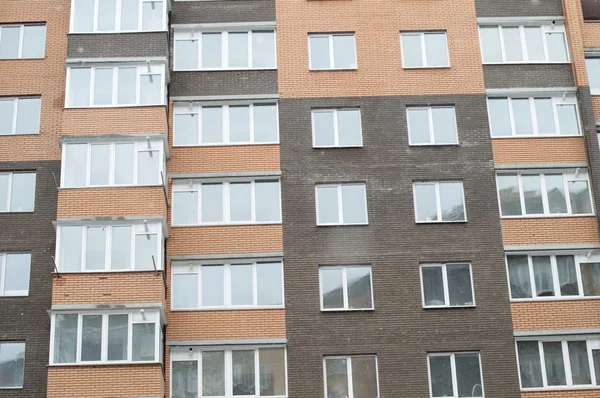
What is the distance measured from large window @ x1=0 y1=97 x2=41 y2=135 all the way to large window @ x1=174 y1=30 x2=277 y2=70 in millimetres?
5005

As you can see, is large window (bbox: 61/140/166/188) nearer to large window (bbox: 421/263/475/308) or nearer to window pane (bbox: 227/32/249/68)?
window pane (bbox: 227/32/249/68)

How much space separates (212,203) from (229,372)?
18.3 feet

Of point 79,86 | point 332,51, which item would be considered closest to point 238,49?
point 332,51

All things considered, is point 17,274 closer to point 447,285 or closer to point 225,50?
point 225,50

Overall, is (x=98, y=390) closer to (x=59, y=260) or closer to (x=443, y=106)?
(x=59, y=260)

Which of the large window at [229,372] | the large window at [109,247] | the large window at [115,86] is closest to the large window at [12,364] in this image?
the large window at [109,247]

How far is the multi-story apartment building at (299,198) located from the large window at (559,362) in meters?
0.06

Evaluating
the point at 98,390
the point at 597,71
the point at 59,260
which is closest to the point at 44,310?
the point at 59,260

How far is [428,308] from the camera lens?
29.3 meters

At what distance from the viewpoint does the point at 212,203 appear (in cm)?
3078


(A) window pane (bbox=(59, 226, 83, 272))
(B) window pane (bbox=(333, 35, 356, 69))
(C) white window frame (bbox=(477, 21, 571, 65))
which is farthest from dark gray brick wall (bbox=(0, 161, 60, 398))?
(C) white window frame (bbox=(477, 21, 571, 65))

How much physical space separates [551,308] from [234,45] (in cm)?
1382

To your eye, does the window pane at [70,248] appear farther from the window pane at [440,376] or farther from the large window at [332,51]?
the window pane at [440,376]

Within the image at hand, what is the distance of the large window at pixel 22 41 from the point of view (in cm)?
3244
